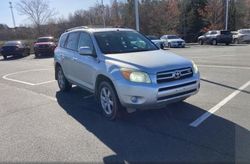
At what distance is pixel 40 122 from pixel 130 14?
45625 millimetres

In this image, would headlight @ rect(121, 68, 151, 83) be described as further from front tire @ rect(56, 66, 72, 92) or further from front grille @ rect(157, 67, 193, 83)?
front tire @ rect(56, 66, 72, 92)

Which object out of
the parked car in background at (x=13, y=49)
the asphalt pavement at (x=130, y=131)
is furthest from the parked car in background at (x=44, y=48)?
the asphalt pavement at (x=130, y=131)

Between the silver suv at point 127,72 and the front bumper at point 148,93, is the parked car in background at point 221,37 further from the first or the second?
the front bumper at point 148,93

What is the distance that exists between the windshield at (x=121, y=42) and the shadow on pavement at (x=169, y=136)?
55.5 inches

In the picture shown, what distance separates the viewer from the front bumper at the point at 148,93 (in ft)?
16.6

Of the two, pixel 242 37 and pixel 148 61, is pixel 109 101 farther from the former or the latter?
pixel 242 37

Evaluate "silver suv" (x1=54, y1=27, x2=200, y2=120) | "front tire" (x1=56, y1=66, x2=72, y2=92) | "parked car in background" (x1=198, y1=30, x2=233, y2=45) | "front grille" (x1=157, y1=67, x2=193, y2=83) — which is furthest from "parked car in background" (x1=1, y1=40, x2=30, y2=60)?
"front grille" (x1=157, y1=67, x2=193, y2=83)

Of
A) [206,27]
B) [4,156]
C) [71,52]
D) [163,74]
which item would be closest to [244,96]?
[163,74]

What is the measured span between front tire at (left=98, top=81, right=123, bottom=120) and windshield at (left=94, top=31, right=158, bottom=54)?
793mm

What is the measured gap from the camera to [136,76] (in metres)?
5.17

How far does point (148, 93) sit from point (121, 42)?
6.46 feet

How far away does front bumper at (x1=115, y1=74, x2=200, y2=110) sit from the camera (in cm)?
507

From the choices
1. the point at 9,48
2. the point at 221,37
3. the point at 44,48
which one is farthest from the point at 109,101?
the point at 221,37

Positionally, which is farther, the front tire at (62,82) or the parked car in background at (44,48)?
the parked car in background at (44,48)
